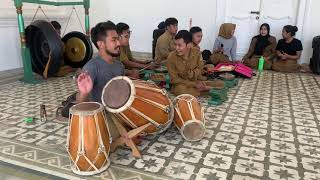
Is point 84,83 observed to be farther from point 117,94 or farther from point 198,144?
point 198,144

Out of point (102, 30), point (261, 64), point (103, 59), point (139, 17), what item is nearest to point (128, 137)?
point (103, 59)

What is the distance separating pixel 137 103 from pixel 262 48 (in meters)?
4.23

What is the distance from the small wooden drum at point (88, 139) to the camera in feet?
6.28

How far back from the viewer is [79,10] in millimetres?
6203

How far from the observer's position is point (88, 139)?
1926mm

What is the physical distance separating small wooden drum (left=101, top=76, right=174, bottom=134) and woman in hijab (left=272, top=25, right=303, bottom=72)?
146 inches

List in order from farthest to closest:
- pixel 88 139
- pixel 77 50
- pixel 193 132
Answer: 1. pixel 77 50
2. pixel 193 132
3. pixel 88 139

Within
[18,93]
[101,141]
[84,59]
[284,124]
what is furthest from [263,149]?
[84,59]

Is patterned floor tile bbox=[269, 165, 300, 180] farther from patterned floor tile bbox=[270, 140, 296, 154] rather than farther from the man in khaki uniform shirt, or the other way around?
the man in khaki uniform shirt

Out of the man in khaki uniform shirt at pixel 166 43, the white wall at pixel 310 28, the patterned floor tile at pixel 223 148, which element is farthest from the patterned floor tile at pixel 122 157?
the white wall at pixel 310 28

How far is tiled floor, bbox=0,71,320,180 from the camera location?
6.78 feet

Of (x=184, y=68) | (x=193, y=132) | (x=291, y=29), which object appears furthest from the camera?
(x=291, y=29)

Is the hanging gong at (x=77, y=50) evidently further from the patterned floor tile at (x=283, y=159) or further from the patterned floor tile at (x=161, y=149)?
the patterned floor tile at (x=283, y=159)

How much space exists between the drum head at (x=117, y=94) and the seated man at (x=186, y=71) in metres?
1.54
